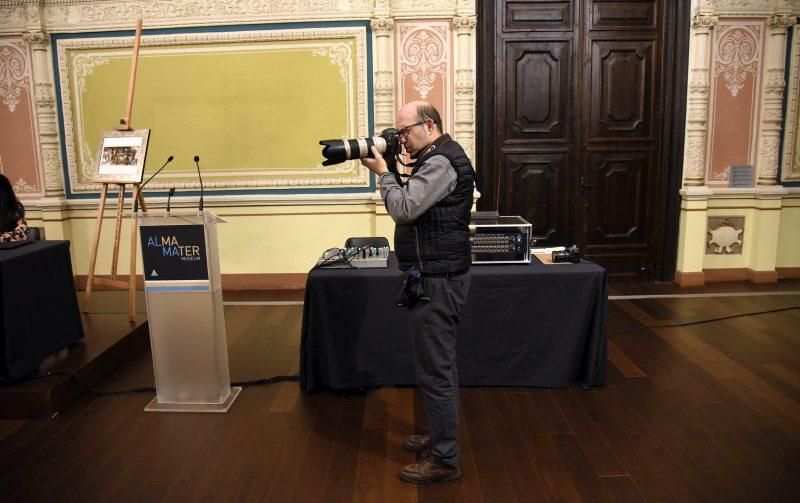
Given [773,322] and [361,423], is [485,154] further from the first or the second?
[361,423]

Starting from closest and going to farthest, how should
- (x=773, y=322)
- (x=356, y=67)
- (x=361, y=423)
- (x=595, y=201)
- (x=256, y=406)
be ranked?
(x=361, y=423) → (x=256, y=406) → (x=773, y=322) → (x=356, y=67) → (x=595, y=201)

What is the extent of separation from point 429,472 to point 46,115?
492cm

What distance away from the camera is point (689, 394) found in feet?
10.5


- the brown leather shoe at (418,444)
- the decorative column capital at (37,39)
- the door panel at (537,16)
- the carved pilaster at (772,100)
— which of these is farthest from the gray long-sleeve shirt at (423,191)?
the decorative column capital at (37,39)

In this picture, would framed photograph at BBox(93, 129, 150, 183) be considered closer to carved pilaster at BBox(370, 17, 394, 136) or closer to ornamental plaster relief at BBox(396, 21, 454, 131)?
carved pilaster at BBox(370, 17, 394, 136)

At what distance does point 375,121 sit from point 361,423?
303 centimetres

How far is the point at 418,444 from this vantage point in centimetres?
264

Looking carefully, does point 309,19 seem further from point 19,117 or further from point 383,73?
point 19,117

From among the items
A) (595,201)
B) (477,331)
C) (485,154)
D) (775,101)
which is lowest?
(477,331)

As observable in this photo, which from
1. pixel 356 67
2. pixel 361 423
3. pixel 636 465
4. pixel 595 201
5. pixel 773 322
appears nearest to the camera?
pixel 636 465

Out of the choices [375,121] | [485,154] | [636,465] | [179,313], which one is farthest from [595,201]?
[179,313]

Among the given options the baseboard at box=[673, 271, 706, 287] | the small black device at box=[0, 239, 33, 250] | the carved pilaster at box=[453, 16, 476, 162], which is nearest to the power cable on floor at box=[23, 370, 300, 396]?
the small black device at box=[0, 239, 33, 250]

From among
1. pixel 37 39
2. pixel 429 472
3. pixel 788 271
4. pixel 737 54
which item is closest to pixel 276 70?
pixel 37 39

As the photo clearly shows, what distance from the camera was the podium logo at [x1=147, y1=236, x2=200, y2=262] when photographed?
2.90 meters
